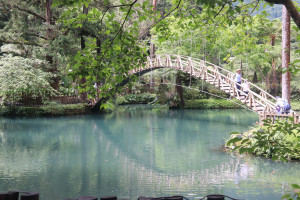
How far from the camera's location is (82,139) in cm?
1332

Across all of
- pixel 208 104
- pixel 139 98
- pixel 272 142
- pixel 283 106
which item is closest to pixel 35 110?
pixel 139 98

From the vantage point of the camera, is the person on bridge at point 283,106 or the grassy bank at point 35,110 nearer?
the person on bridge at point 283,106

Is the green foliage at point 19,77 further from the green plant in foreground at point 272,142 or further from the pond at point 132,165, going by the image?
the green plant in foreground at point 272,142

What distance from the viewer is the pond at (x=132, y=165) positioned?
21.9ft

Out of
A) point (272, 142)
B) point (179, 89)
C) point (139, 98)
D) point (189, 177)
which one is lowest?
point (189, 177)

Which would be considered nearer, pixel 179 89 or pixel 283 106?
pixel 283 106

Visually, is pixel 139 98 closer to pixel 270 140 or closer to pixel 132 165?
pixel 132 165

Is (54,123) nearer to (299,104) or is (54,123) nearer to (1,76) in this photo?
(1,76)

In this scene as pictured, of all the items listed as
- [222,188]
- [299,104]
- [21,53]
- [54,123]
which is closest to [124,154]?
[222,188]

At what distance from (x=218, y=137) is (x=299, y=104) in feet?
52.4

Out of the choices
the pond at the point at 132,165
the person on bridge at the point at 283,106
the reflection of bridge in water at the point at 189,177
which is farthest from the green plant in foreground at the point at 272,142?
the person on bridge at the point at 283,106

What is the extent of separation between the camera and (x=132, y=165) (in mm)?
9008

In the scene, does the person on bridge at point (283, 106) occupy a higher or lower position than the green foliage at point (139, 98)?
lower

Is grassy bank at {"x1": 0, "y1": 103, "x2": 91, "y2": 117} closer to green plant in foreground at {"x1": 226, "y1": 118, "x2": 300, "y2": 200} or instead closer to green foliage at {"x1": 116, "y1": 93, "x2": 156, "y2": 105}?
green foliage at {"x1": 116, "y1": 93, "x2": 156, "y2": 105}
